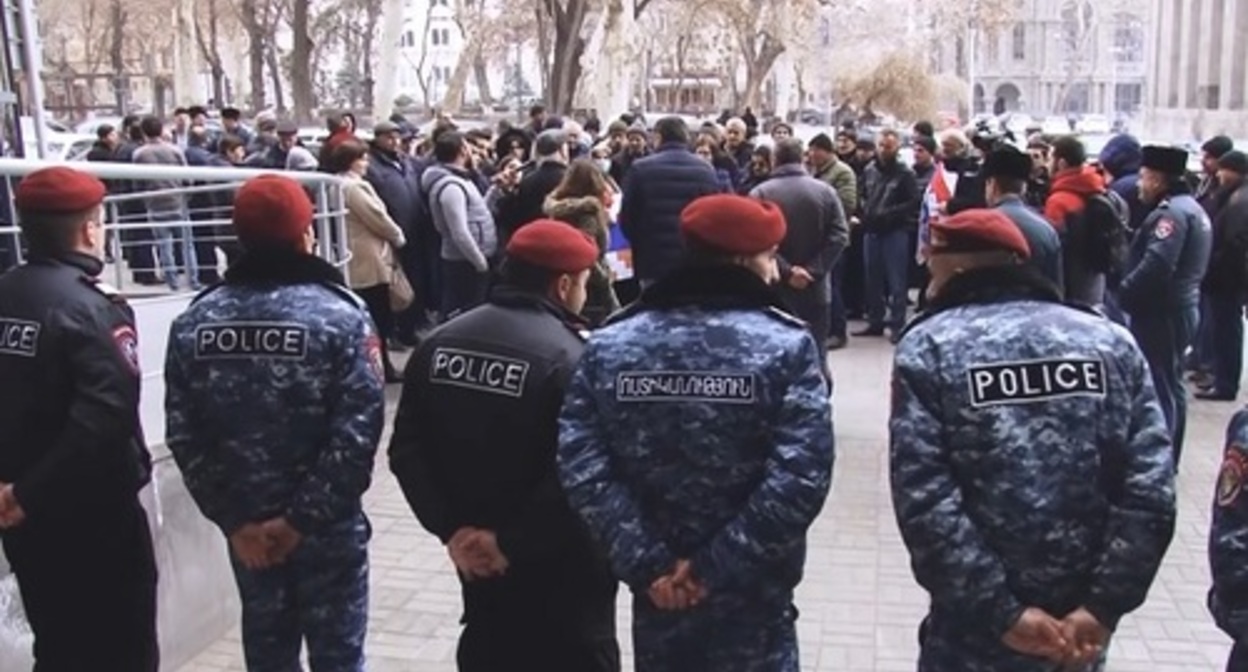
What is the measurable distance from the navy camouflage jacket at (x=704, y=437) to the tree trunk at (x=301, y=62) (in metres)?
32.0

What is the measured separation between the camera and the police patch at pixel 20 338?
3822 mm

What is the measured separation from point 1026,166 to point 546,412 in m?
3.86

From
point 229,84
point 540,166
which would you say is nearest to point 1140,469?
point 540,166

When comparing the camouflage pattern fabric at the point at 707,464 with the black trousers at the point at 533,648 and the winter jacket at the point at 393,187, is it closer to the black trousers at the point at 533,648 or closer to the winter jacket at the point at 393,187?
the black trousers at the point at 533,648

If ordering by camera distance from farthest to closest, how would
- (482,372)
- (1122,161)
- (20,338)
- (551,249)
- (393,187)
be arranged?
(393,187) < (1122,161) < (20,338) < (551,249) < (482,372)

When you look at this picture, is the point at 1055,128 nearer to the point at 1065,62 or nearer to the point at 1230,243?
the point at 1230,243

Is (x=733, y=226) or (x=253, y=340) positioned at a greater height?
(x=733, y=226)

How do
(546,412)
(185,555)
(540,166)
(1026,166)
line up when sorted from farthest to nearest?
(540,166) < (1026,166) < (185,555) < (546,412)

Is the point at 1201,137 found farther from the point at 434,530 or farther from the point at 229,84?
the point at 229,84

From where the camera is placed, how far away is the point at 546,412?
3.61 m

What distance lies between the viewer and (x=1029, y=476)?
10.1 ft

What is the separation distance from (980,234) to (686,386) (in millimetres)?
811

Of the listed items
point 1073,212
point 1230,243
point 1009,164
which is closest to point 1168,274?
point 1073,212

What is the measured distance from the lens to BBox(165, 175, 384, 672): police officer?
378 cm
